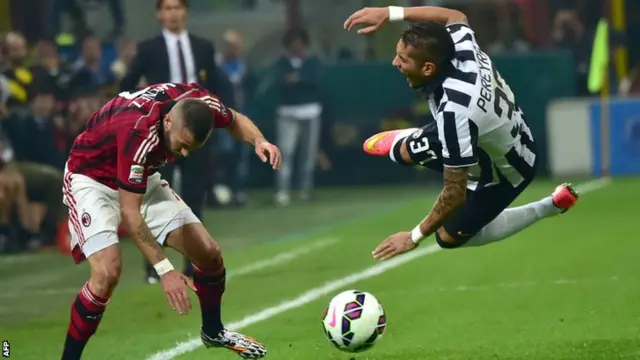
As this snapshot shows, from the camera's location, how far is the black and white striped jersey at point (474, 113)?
26.7ft

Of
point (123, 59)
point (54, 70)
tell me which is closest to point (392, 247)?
point (54, 70)

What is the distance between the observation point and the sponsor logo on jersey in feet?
25.0

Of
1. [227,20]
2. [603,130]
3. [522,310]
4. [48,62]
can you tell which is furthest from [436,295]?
[227,20]

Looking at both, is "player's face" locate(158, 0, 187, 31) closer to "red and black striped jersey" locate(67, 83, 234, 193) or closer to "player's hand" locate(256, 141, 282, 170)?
"red and black striped jersey" locate(67, 83, 234, 193)

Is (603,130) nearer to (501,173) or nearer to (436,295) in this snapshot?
(436,295)

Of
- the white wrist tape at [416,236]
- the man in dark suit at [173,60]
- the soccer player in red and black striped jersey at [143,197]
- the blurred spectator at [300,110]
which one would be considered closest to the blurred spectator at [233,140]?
the blurred spectator at [300,110]

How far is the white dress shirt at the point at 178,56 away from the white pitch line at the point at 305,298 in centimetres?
227

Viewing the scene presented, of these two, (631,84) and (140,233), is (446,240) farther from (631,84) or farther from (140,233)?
(631,84)

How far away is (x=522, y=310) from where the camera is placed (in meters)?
9.82

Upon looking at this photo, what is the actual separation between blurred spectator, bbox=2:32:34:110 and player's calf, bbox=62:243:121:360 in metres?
8.76

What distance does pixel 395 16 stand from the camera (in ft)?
29.2

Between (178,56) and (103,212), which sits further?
(178,56)

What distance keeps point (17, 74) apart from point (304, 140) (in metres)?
5.52

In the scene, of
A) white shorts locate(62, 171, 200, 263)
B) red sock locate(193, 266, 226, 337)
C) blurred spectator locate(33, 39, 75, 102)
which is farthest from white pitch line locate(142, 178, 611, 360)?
blurred spectator locate(33, 39, 75, 102)
